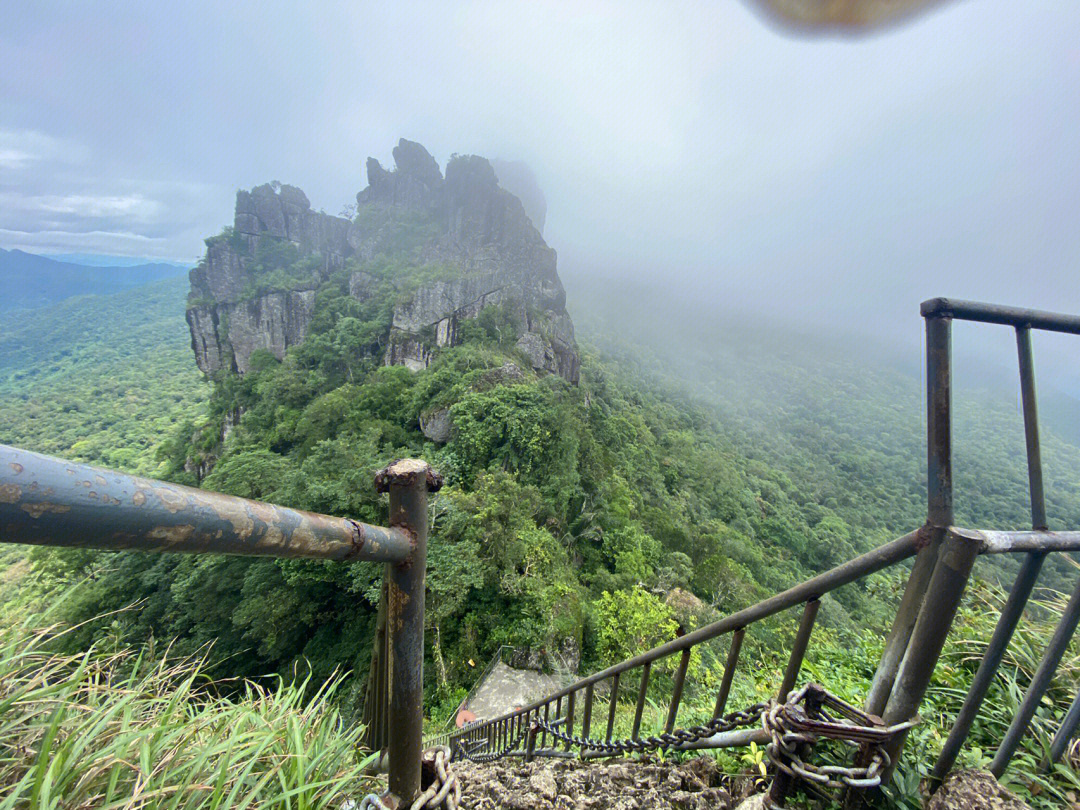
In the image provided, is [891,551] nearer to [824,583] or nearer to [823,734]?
[824,583]

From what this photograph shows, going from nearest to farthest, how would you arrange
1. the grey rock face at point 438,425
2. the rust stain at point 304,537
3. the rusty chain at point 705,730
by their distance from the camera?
1. the rust stain at point 304,537
2. the rusty chain at point 705,730
3. the grey rock face at point 438,425

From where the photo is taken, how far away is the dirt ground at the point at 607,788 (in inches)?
56.6

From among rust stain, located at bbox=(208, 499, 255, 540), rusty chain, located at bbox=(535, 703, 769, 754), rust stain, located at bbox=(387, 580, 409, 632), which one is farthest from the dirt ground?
rust stain, located at bbox=(208, 499, 255, 540)

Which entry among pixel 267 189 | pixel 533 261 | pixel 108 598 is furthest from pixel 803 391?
pixel 108 598

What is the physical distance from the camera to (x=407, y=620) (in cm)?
93

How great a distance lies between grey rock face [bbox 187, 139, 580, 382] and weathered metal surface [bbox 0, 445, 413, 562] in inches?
965

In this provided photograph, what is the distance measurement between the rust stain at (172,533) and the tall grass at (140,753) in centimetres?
89

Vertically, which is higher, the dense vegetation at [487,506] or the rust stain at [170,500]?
the rust stain at [170,500]

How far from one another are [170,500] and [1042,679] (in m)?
1.78

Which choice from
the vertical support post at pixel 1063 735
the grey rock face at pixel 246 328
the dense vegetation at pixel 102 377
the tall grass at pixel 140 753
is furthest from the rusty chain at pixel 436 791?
the grey rock face at pixel 246 328

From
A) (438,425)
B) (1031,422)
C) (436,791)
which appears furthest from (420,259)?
(1031,422)

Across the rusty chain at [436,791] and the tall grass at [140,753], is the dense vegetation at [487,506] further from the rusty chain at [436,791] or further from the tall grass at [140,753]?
the rusty chain at [436,791]

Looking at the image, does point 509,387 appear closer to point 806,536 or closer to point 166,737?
point 166,737

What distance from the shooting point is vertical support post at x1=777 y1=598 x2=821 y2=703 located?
112cm
